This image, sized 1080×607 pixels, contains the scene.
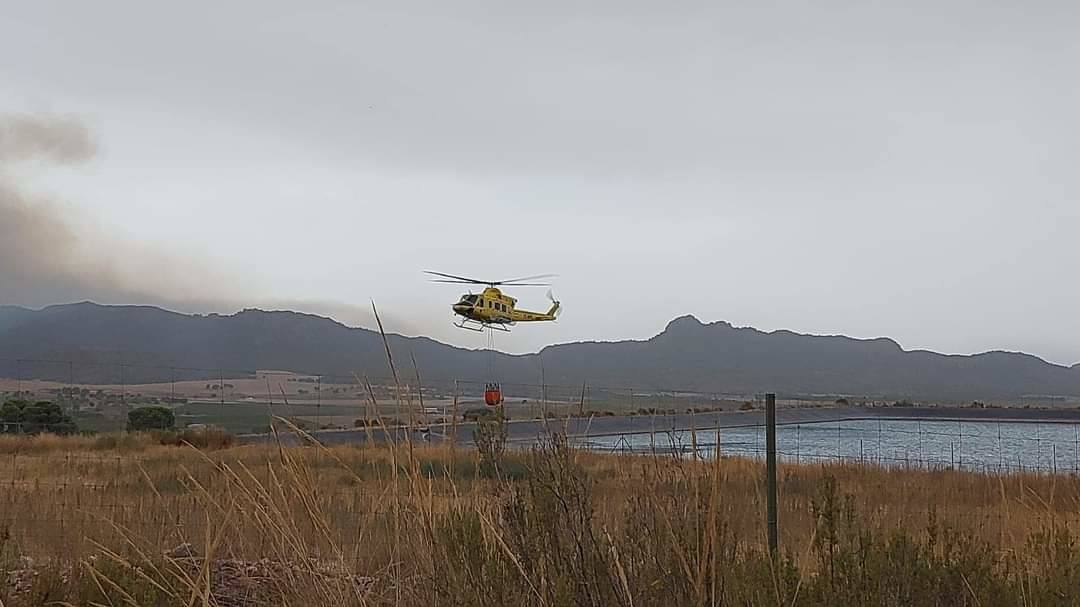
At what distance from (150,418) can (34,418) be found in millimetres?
3941

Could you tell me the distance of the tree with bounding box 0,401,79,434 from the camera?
34562 mm

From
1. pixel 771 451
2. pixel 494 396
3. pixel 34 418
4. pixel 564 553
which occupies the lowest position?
pixel 34 418

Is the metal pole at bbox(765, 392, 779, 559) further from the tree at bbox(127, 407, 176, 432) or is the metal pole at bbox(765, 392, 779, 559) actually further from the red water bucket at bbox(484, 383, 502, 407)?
the tree at bbox(127, 407, 176, 432)

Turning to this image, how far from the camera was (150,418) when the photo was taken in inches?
1556

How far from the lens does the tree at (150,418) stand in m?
38.8

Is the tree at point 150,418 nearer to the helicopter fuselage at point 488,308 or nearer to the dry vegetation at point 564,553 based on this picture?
→ the helicopter fuselage at point 488,308

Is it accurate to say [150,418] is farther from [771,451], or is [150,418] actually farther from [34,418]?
[771,451]

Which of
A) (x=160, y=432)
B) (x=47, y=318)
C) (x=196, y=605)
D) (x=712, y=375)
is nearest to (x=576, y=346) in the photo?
(x=712, y=375)

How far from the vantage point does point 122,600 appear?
4766mm

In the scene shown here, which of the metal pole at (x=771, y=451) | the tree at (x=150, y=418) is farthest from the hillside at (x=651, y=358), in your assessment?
the metal pole at (x=771, y=451)

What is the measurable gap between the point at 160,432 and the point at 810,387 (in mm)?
135079

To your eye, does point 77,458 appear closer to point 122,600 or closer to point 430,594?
point 122,600

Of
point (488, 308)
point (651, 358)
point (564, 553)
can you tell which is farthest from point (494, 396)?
point (651, 358)

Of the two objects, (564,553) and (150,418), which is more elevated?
(564,553)
